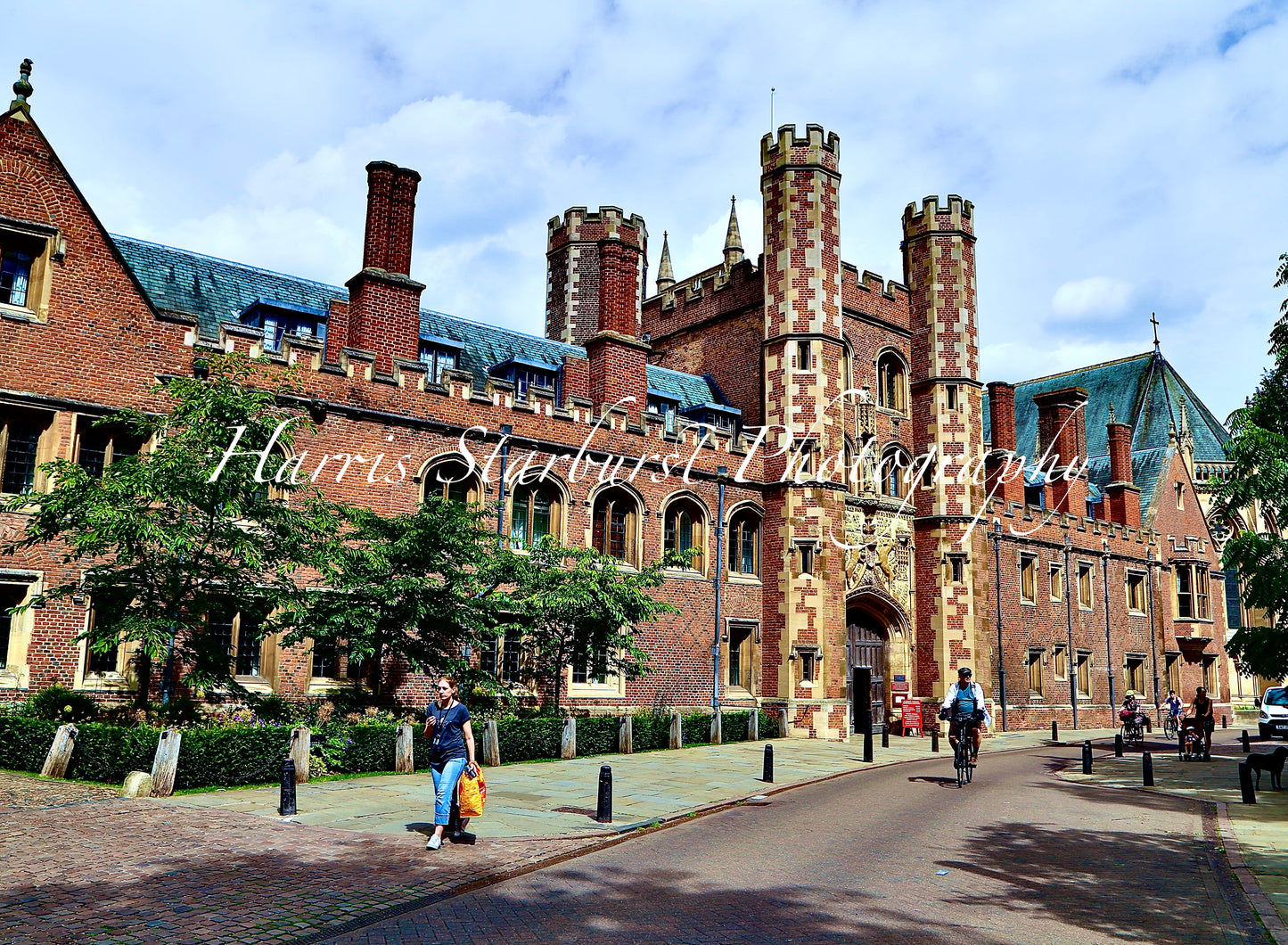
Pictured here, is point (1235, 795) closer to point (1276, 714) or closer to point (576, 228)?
point (1276, 714)

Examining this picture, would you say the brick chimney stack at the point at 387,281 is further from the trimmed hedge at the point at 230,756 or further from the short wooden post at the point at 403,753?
the trimmed hedge at the point at 230,756

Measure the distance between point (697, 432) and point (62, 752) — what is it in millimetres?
17854

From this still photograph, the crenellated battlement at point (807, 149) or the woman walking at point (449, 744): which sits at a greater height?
the crenellated battlement at point (807, 149)

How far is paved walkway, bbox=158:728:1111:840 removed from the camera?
11.7 m

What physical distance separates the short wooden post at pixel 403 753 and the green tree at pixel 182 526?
285 centimetres

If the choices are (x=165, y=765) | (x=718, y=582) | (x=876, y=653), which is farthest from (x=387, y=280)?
(x=876, y=653)

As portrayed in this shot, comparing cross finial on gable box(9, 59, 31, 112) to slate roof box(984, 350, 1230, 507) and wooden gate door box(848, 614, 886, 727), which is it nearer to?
wooden gate door box(848, 614, 886, 727)

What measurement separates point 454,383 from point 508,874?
48.9 ft

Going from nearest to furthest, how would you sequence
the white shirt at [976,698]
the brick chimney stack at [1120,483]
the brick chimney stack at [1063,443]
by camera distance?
the white shirt at [976,698]
the brick chimney stack at [1063,443]
the brick chimney stack at [1120,483]

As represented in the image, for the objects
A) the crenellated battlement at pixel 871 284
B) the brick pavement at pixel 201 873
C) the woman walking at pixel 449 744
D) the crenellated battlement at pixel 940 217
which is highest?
the crenellated battlement at pixel 940 217

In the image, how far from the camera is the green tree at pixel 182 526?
1426 centimetres

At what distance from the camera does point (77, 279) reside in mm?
17719

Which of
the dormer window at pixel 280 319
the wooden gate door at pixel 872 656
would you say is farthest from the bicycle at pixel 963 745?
the dormer window at pixel 280 319

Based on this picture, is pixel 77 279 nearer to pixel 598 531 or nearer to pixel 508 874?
pixel 598 531
